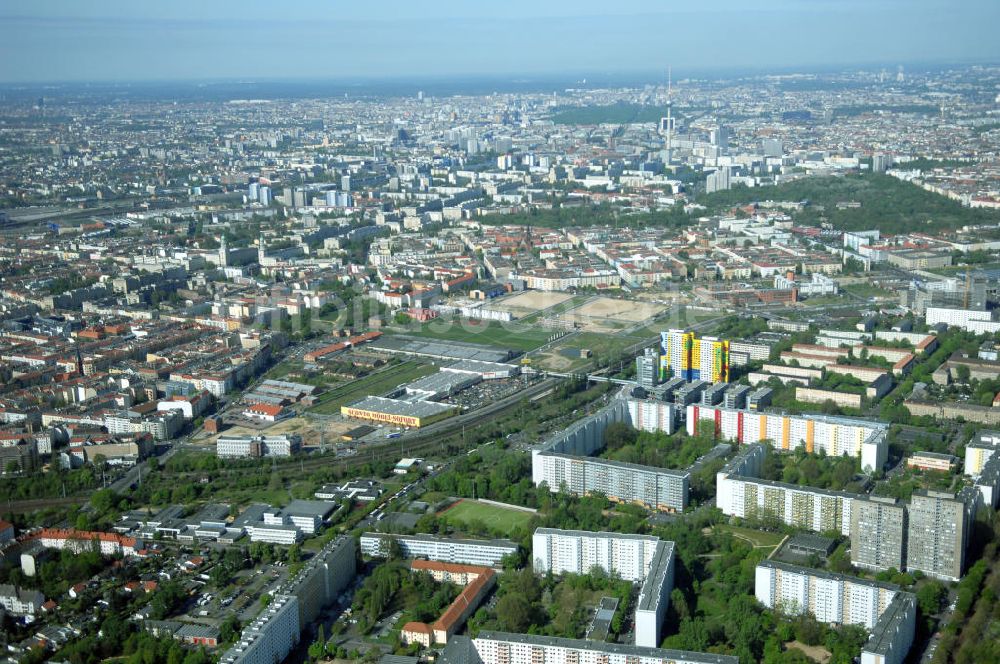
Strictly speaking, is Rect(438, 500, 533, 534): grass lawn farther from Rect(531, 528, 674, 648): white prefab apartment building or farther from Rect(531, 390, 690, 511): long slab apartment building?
Rect(531, 528, 674, 648): white prefab apartment building

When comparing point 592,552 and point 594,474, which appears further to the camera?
point 594,474

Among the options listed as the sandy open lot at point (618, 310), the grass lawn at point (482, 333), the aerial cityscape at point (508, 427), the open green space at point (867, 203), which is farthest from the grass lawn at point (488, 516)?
the open green space at point (867, 203)

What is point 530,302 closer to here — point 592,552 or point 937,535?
point 592,552

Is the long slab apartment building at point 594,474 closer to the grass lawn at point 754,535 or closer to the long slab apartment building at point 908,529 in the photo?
the grass lawn at point 754,535

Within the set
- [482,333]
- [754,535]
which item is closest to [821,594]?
[754,535]

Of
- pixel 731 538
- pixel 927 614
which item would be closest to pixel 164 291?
pixel 731 538

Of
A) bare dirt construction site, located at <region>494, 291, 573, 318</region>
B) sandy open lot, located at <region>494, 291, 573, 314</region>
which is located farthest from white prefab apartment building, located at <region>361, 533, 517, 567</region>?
sandy open lot, located at <region>494, 291, 573, 314</region>

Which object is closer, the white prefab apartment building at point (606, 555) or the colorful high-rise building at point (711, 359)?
the white prefab apartment building at point (606, 555)
